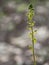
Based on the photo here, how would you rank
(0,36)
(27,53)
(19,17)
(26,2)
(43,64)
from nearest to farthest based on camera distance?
(43,64)
(27,53)
(0,36)
(19,17)
(26,2)

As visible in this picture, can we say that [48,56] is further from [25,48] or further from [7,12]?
[7,12]

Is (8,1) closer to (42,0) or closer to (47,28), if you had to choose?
(42,0)

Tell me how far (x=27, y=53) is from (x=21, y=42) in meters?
0.14

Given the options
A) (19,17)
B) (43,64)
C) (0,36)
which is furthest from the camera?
(19,17)

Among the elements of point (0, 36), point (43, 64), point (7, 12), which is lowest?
point (43, 64)

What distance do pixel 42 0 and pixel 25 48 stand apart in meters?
0.70

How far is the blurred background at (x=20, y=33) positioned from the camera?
1849 mm

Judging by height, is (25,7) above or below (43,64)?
above

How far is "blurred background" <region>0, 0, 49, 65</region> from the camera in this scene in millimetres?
1849

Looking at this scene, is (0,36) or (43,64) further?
(0,36)

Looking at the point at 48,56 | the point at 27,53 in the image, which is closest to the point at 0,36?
the point at 27,53

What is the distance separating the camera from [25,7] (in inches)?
94.5

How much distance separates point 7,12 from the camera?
2.37 meters

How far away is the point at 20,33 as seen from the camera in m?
2.13
